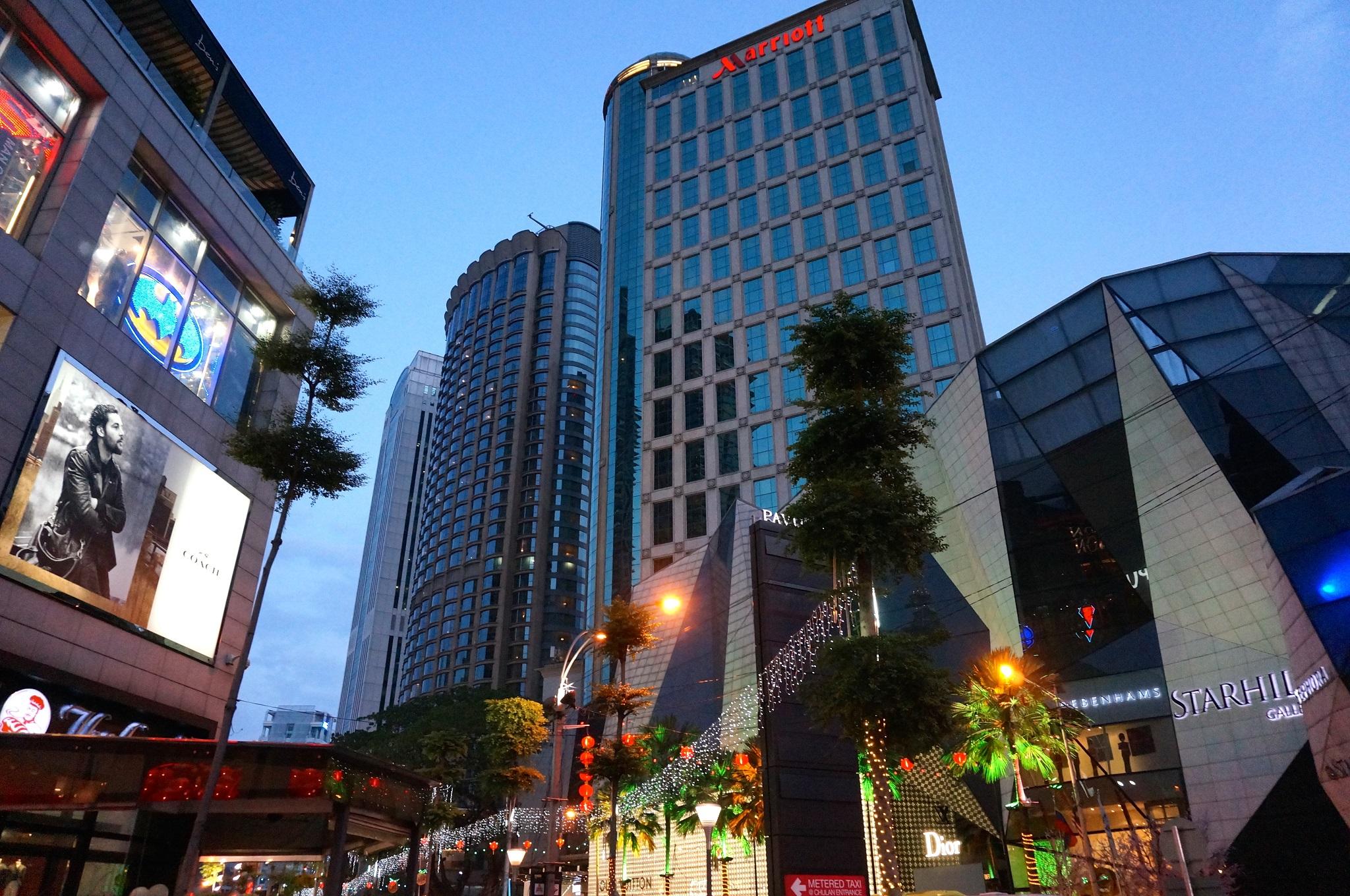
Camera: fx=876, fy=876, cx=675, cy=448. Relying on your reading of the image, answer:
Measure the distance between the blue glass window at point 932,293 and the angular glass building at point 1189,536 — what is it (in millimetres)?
27168

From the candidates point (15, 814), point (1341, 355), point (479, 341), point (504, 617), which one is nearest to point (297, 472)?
point (15, 814)

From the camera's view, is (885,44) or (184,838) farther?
(885,44)

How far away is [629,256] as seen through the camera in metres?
87.4

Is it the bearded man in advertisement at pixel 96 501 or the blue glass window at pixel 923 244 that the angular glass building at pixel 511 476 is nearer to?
the blue glass window at pixel 923 244

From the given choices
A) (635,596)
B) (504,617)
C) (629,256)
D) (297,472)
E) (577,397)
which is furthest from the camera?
(577,397)

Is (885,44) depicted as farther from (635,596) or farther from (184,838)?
(184,838)

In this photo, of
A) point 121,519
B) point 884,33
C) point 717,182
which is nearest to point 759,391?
point 717,182

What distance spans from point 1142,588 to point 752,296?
47.5 metres

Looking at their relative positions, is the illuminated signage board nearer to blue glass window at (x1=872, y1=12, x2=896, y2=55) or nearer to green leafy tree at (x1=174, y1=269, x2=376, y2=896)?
green leafy tree at (x1=174, y1=269, x2=376, y2=896)

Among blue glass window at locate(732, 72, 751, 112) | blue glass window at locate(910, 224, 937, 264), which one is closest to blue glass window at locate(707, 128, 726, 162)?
blue glass window at locate(732, 72, 751, 112)

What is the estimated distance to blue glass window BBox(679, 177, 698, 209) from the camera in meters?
85.0

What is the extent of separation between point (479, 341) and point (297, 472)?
159575mm

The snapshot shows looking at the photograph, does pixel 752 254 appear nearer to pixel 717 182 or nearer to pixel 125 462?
pixel 717 182

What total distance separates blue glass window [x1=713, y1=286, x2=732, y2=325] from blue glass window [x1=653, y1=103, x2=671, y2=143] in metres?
21.1
